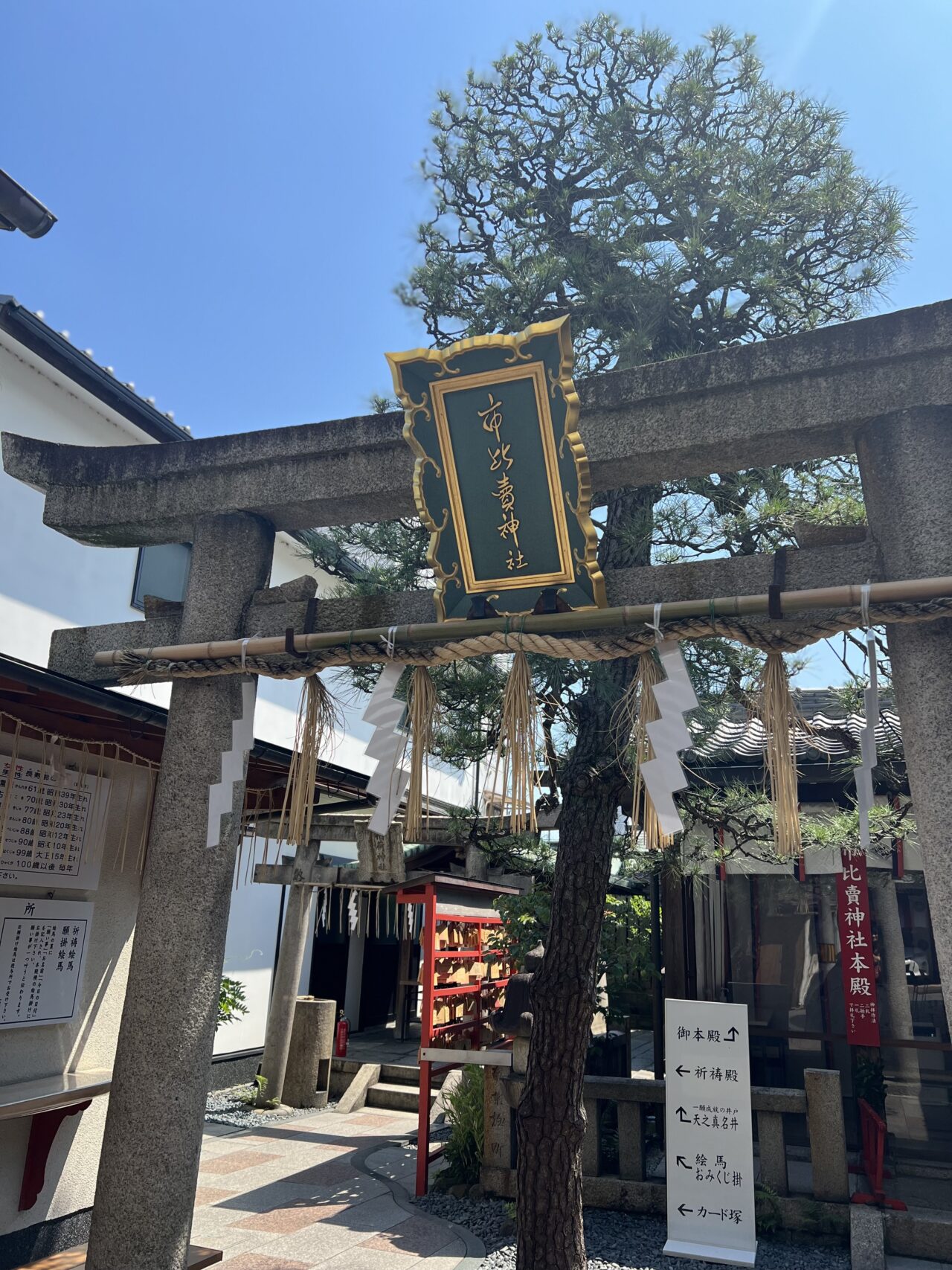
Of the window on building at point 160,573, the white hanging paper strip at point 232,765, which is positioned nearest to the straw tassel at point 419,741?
→ the white hanging paper strip at point 232,765

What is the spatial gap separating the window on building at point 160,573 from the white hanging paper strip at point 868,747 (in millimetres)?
9242

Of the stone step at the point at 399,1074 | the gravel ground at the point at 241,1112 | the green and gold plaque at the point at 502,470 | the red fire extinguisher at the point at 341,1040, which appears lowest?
the gravel ground at the point at 241,1112

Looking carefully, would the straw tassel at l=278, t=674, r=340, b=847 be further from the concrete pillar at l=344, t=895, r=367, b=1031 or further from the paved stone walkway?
the concrete pillar at l=344, t=895, r=367, b=1031

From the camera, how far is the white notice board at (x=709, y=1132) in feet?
19.4

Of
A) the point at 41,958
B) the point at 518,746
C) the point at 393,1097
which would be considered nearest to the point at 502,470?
the point at 518,746

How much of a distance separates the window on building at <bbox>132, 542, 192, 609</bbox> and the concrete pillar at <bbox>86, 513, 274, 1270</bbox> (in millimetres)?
6849

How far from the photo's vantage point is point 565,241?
686 cm

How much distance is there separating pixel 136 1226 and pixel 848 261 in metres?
7.29

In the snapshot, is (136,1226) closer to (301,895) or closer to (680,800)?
(680,800)

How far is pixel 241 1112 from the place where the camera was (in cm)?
1088

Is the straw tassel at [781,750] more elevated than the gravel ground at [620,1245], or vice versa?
the straw tassel at [781,750]

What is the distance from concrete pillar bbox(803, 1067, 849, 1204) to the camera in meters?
6.70

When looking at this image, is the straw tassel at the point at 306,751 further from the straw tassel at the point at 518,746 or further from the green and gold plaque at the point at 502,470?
the straw tassel at the point at 518,746

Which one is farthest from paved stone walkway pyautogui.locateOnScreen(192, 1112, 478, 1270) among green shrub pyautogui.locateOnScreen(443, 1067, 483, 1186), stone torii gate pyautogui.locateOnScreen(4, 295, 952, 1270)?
stone torii gate pyautogui.locateOnScreen(4, 295, 952, 1270)
